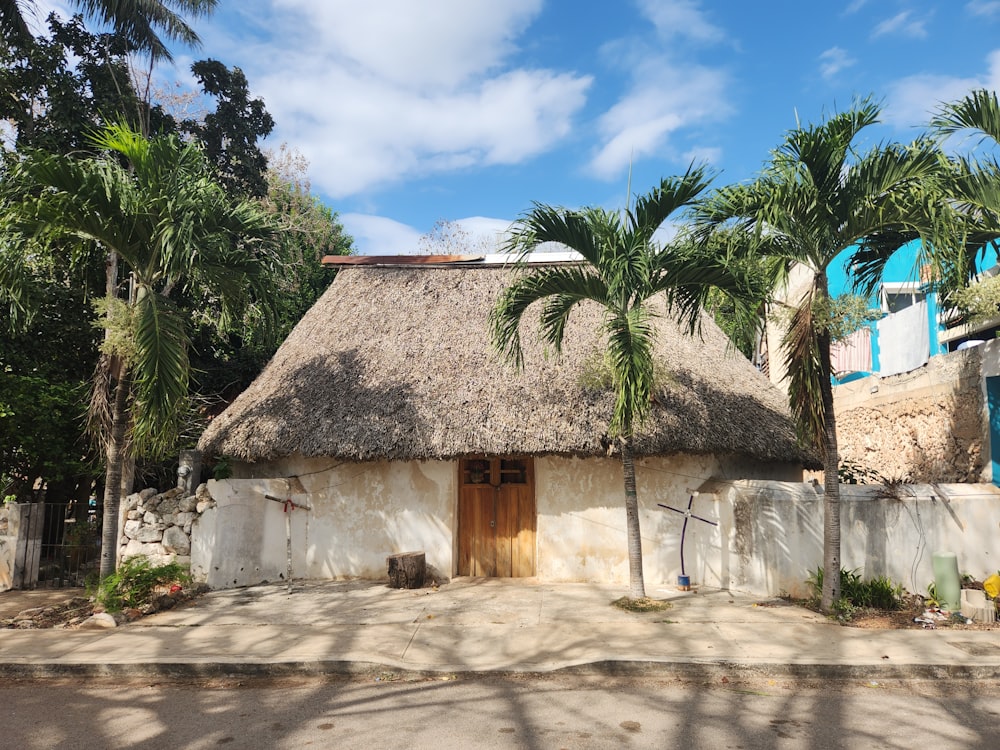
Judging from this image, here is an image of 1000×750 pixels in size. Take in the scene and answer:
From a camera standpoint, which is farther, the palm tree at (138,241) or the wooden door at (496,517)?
the wooden door at (496,517)

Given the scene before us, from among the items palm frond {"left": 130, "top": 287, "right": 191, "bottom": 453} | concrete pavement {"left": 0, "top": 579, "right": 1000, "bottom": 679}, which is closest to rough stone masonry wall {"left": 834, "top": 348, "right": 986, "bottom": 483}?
concrete pavement {"left": 0, "top": 579, "right": 1000, "bottom": 679}

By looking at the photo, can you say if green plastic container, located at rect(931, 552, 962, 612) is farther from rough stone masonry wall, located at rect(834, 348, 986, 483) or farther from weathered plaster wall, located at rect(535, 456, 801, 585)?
weathered plaster wall, located at rect(535, 456, 801, 585)

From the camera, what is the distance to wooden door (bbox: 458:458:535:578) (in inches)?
416

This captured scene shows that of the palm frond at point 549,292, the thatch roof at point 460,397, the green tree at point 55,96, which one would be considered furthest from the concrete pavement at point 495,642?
the green tree at point 55,96

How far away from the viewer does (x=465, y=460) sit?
427 inches

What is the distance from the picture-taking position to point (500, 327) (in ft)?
27.6

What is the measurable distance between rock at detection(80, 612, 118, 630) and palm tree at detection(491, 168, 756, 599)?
18.3 ft

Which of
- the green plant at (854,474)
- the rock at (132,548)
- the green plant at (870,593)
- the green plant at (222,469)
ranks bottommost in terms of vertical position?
the green plant at (870,593)

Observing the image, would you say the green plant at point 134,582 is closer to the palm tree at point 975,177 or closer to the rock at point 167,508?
the rock at point 167,508

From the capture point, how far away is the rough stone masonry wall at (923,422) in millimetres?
9234

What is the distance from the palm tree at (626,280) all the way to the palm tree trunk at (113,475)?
4.75m

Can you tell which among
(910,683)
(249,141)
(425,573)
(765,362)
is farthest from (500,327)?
(765,362)

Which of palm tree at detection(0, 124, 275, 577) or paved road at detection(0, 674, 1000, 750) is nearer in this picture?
paved road at detection(0, 674, 1000, 750)

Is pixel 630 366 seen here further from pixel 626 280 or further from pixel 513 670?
pixel 513 670
